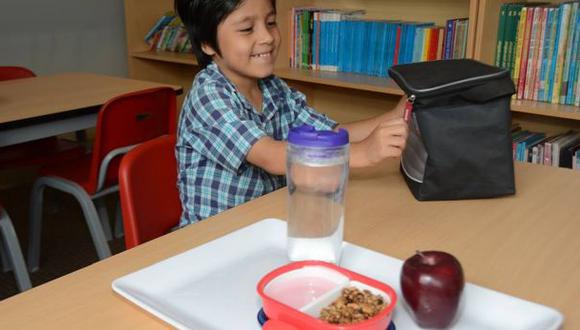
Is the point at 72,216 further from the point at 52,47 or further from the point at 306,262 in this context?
the point at 306,262

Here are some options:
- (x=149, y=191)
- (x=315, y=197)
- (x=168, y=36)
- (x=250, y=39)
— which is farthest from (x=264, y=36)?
(x=168, y=36)

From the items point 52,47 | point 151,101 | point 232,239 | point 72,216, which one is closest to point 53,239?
point 72,216

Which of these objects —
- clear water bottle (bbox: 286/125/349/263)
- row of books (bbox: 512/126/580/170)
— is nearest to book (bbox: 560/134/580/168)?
row of books (bbox: 512/126/580/170)

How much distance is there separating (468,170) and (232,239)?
44 centimetres

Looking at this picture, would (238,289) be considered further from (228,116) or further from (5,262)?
(5,262)

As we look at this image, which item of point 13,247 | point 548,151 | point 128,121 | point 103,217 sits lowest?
point 103,217

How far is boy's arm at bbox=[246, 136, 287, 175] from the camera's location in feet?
3.78

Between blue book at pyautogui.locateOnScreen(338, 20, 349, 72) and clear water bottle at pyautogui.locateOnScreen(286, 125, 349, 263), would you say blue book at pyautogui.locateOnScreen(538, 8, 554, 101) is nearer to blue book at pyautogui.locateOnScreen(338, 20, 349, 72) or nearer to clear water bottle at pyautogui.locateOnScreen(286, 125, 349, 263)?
blue book at pyautogui.locateOnScreen(338, 20, 349, 72)

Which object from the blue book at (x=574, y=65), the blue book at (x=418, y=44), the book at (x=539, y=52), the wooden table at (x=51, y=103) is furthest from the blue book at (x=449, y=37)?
the wooden table at (x=51, y=103)

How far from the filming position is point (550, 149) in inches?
86.8

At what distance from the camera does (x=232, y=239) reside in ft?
2.92

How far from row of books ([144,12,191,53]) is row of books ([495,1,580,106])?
1898 mm

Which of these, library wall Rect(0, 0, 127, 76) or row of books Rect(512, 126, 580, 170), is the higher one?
library wall Rect(0, 0, 127, 76)

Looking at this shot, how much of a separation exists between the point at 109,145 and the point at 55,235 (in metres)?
0.86
